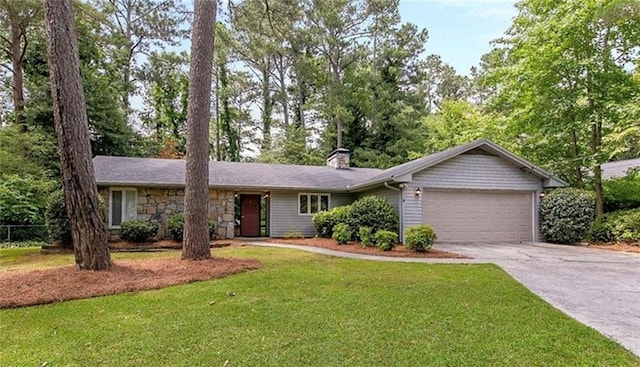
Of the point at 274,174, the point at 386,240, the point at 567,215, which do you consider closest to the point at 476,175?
the point at 567,215

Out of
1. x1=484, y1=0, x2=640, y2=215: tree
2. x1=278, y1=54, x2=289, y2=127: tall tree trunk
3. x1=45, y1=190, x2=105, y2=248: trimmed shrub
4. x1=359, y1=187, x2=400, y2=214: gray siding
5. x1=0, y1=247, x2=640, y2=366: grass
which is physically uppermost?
x1=278, y1=54, x2=289, y2=127: tall tree trunk

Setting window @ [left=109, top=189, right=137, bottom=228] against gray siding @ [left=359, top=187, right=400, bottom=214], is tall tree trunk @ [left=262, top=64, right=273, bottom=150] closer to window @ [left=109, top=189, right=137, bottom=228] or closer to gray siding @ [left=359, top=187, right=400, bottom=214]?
window @ [left=109, top=189, right=137, bottom=228]

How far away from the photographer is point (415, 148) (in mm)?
24172

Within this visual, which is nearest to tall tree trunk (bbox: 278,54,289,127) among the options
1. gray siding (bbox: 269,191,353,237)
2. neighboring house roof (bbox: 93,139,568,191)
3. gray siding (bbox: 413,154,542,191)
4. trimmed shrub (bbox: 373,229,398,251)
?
neighboring house roof (bbox: 93,139,568,191)

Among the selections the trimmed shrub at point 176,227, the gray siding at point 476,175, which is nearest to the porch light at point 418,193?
the gray siding at point 476,175

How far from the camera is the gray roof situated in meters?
12.6

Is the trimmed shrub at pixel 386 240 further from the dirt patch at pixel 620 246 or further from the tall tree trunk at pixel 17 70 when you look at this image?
the tall tree trunk at pixel 17 70

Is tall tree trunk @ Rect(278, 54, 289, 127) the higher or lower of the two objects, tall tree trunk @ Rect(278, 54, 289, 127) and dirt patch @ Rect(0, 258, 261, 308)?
the higher

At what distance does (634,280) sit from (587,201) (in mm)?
6342

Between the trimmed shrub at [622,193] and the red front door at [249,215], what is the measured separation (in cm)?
1359

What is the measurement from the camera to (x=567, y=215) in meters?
12.3

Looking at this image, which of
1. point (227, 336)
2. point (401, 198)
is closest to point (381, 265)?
point (401, 198)

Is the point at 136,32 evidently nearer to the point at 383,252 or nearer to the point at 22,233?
the point at 22,233

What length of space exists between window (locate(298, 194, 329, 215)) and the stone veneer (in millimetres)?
2801
